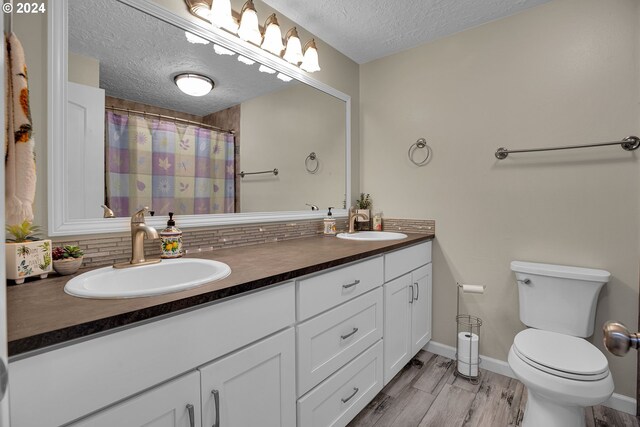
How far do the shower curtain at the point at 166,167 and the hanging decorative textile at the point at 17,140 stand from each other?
0.35m

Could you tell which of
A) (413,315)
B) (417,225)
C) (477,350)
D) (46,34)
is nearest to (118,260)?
(46,34)

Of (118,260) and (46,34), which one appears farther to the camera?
(118,260)

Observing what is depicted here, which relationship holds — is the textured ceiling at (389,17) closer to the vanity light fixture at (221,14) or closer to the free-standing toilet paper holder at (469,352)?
the vanity light fixture at (221,14)

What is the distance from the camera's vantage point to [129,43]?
127 cm

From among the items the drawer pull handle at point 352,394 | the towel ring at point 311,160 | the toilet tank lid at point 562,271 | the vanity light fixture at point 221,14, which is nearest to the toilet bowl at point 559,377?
the toilet tank lid at point 562,271

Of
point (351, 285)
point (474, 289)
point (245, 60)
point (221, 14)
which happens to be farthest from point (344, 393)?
point (221, 14)

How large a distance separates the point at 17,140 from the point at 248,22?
46.4 inches

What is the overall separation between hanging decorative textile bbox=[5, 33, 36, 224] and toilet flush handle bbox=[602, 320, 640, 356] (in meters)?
1.43

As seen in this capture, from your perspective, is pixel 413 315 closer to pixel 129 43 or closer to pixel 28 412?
pixel 28 412

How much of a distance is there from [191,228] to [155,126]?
19.2 inches

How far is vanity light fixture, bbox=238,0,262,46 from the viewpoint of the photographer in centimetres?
157

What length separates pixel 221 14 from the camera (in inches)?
→ 58.2

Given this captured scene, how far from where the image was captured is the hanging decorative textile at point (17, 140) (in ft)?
2.70

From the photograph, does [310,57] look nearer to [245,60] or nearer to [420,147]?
[245,60]
